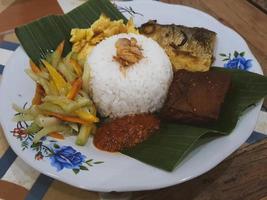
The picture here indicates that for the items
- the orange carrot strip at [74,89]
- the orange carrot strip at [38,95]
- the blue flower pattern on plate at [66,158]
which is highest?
the orange carrot strip at [74,89]

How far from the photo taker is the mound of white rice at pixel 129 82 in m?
1.94

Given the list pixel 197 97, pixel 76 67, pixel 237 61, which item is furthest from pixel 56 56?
pixel 237 61

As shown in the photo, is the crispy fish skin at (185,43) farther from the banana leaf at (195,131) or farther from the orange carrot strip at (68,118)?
the orange carrot strip at (68,118)

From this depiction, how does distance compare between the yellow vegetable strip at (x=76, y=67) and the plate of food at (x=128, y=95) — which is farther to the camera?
the yellow vegetable strip at (x=76, y=67)

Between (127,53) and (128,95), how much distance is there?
0.66ft

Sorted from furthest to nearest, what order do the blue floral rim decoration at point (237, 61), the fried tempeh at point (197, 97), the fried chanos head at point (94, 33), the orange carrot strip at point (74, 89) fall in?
1. the fried chanos head at point (94, 33)
2. the blue floral rim decoration at point (237, 61)
3. the orange carrot strip at point (74, 89)
4. the fried tempeh at point (197, 97)

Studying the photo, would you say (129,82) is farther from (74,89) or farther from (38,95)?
(38,95)

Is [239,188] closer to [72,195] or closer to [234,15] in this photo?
[72,195]

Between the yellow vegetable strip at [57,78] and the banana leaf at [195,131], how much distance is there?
18.3 inches

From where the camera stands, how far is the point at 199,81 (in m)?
1.80

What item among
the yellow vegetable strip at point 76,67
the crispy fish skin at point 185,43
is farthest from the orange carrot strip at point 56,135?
the crispy fish skin at point 185,43

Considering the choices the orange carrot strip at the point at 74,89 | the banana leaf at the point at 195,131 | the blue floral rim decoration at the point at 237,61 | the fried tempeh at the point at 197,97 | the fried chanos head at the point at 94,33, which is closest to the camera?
the banana leaf at the point at 195,131

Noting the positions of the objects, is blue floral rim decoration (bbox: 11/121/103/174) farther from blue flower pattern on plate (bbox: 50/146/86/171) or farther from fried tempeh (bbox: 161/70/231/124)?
fried tempeh (bbox: 161/70/231/124)

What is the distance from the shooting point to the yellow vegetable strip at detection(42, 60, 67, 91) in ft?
6.27
